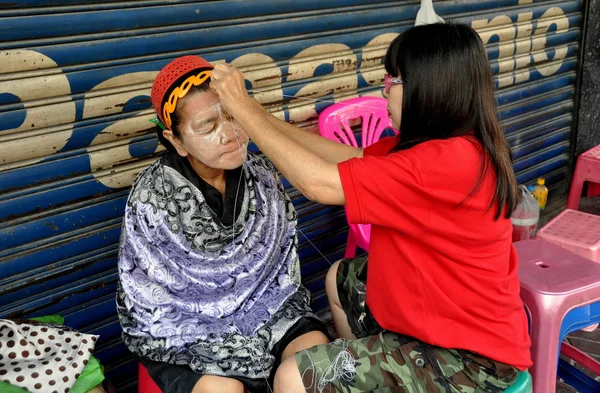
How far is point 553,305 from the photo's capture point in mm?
2553

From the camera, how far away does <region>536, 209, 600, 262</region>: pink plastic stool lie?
337 centimetres

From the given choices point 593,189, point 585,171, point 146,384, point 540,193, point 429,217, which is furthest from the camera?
point 593,189

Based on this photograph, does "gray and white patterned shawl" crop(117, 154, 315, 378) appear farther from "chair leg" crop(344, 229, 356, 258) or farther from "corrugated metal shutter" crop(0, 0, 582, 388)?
"chair leg" crop(344, 229, 356, 258)

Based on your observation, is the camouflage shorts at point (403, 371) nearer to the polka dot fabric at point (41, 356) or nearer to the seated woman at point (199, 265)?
the seated woman at point (199, 265)

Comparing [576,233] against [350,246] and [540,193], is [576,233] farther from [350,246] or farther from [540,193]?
[540,193]

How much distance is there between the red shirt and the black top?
61 cm

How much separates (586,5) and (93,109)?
4.63 m

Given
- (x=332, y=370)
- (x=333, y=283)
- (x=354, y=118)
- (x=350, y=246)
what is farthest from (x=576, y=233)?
(x=332, y=370)

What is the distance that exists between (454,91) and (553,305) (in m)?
1.19

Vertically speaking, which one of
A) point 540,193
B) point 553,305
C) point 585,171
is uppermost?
point 553,305

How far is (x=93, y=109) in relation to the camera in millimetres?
2574

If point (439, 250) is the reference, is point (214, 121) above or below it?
above

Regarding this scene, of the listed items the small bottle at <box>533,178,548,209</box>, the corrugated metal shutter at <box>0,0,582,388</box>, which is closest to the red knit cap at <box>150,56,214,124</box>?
the corrugated metal shutter at <box>0,0,582,388</box>

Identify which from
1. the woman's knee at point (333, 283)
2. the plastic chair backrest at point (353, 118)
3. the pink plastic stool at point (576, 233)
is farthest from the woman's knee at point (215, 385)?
the pink plastic stool at point (576, 233)
